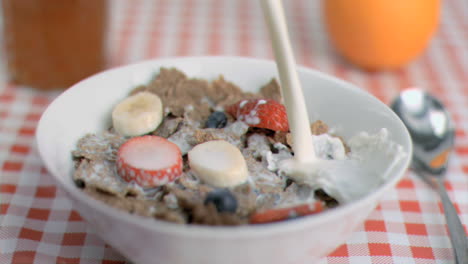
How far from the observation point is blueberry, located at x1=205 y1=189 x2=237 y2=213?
27.1 inches

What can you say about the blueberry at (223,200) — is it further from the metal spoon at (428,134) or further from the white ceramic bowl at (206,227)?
the metal spoon at (428,134)

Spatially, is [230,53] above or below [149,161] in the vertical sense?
below

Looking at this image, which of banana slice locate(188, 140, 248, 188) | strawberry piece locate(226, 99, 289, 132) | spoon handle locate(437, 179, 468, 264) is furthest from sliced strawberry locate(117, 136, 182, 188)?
spoon handle locate(437, 179, 468, 264)

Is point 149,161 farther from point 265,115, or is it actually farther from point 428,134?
point 428,134

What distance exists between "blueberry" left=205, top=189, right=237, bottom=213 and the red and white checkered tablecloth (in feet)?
0.74

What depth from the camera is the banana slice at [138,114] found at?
Answer: 89cm

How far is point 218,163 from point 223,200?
0.10 metres

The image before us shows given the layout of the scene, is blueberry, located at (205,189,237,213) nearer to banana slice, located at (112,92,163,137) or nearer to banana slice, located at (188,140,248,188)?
banana slice, located at (188,140,248,188)

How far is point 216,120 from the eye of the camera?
0.92 meters

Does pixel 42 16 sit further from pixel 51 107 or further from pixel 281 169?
pixel 281 169

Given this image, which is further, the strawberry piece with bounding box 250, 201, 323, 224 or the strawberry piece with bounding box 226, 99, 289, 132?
the strawberry piece with bounding box 226, 99, 289, 132

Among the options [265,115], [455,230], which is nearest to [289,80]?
[265,115]

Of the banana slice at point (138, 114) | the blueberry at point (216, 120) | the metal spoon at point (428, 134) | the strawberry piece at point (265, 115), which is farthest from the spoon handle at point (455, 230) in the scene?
the banana slice at point (138, 114)

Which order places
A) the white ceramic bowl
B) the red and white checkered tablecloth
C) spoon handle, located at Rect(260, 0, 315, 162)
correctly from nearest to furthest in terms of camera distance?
the white ceramic bowl, spoon handle, located at Rect(260, 0, 315, 162), the red and white checkered tablecloth
